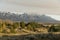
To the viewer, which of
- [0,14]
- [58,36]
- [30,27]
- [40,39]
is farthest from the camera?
[0,14]

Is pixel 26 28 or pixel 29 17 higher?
pixel 29 17

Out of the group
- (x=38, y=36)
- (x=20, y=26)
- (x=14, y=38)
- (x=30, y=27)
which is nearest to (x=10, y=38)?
(x=14, y=38)

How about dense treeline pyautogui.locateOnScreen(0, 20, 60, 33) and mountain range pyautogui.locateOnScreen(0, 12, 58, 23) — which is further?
mountain range pyautogui.locateOnScreen(0, 12, 58, 23)

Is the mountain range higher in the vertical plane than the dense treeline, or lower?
higher

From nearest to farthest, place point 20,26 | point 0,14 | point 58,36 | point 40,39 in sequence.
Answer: point 40,39, point 58,36, point 20,26, point 0,14

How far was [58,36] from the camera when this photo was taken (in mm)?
25359

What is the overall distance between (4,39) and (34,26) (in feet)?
73.2

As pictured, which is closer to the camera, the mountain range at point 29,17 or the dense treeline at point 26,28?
the dense treeline at point 26,28

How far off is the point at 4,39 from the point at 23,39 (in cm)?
190

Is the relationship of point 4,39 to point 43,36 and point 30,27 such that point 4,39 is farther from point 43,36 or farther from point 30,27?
point 30,27

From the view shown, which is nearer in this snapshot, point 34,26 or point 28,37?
point 28,37

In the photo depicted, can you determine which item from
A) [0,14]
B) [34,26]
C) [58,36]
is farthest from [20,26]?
[0,14]

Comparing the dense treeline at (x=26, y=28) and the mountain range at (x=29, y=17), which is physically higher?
the mountain range at (x=29, y=17)

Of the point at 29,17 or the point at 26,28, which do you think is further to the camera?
the point at 29,17
